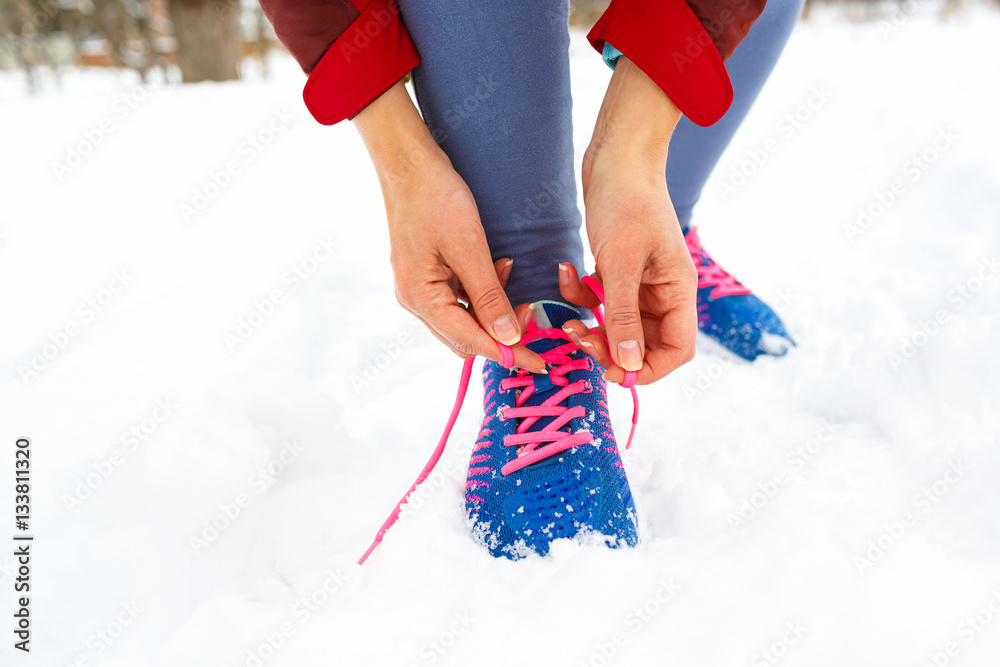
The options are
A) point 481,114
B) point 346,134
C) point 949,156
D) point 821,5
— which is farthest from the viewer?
point 821,5

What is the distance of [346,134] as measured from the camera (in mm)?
1945

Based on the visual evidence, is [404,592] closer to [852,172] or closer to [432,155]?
[432,155]

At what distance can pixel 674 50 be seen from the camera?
545mm

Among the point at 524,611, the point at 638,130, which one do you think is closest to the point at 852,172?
the point at 638,130

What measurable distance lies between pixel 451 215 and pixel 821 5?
337 inches
